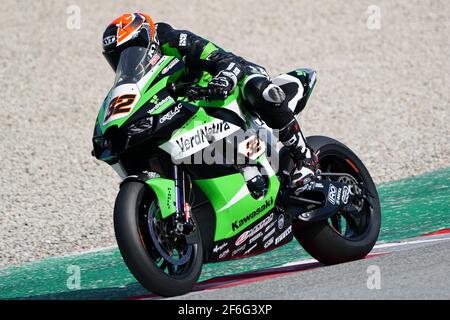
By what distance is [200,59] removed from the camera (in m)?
6.01

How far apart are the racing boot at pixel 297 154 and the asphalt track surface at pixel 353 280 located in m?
0.61

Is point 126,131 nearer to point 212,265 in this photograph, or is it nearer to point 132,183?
point 132,183

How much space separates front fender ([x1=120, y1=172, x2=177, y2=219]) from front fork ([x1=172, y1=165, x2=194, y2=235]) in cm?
6

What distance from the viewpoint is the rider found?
18.7 feet

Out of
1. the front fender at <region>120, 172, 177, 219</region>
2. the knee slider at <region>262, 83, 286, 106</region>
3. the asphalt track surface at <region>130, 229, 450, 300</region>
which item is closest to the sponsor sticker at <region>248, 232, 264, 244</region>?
the asphalt track surface at <region>130, 229, 450, 300</region>

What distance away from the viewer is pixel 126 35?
569cm

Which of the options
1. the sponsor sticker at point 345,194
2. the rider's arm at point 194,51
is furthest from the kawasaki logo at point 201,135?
the sponsor sticker at point 345,194

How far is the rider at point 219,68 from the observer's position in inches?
225

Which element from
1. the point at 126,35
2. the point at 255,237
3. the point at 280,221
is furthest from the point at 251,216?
the point at 126,35

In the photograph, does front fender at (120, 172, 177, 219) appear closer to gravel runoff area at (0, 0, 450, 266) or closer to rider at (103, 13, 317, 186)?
rider at (103, 13, 317, 186)

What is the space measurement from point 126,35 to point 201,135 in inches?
30.3

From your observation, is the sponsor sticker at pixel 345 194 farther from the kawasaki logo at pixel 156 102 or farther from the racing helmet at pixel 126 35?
the racing helmet at pixel 126 35

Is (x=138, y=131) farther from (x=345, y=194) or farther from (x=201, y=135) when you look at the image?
(x=345, y=194)
